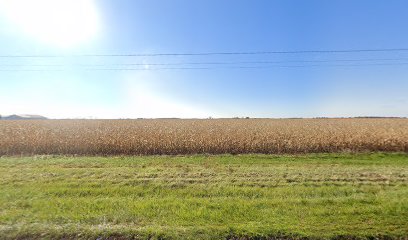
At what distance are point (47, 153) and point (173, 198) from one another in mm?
11568

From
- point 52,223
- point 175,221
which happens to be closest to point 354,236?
point 175,221

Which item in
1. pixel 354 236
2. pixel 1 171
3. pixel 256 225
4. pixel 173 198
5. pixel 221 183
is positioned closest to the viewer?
pixel 354 236

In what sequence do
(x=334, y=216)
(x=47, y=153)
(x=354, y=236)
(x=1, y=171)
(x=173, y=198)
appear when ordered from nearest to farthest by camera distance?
(x=354, y=236) < (x=334, y=216) < (x=173, y=198) < (x=1, y=171) < (x=47, y=153)

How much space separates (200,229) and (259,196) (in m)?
2.17

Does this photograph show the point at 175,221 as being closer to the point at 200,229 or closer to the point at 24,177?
the point at 200,229

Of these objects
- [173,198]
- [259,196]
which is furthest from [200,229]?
[259,196]

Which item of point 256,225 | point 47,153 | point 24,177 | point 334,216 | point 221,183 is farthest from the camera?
point 47,153

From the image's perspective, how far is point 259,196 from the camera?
5820 mm

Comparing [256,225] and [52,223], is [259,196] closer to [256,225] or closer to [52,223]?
[256,225]

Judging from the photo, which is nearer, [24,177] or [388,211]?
[388,211]

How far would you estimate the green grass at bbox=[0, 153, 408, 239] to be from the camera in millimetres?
4109

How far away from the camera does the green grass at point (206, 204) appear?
4109 millimetres

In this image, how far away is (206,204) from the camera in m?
5.27

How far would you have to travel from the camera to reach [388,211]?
189 inches
